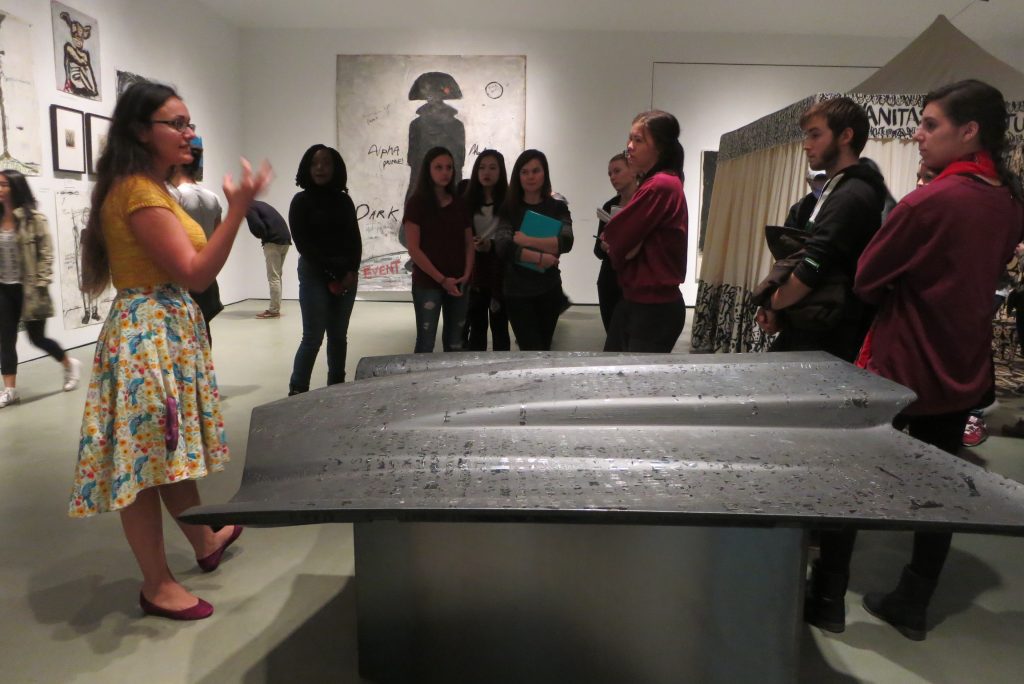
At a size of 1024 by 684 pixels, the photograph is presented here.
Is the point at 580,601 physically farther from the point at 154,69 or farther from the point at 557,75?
the point at 557,75

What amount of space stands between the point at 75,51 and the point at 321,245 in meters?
3.77

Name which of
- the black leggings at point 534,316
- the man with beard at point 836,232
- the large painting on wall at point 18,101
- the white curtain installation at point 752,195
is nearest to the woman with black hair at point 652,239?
the man with beard at point 836,232

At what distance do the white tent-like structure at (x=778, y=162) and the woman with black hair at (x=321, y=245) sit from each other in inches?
103

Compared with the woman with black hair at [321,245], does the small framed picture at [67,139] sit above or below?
above

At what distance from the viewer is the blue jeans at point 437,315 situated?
3.90 m

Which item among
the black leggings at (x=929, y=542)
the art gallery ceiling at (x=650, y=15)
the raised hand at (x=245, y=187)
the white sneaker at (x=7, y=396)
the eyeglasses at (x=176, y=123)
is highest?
the art gallery ceiling at (x=650, y=15)

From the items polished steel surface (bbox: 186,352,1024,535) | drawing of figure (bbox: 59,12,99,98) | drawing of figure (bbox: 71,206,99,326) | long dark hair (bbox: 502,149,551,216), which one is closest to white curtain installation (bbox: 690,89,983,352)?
long dark hair (bbox: 502,149,551,216)

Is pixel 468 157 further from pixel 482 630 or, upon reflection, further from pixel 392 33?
pixel 482 630

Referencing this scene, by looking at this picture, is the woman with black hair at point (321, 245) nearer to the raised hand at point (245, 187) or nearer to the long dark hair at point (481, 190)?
the long dark hair at point (481, 190)

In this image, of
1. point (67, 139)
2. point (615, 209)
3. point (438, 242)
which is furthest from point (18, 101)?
point (615, 209)

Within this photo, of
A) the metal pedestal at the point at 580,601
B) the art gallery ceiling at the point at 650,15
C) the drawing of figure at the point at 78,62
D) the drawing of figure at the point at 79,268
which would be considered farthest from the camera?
the art gallery ceiling at the point at 650,15

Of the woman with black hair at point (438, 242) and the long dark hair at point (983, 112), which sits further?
the woman with black hair at point (438, 242)

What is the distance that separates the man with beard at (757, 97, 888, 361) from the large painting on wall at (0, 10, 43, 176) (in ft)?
16.9

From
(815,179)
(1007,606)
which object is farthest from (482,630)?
(815,179)
